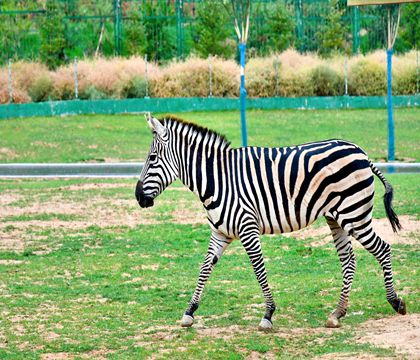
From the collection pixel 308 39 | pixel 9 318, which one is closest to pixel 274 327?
pixel 9 318

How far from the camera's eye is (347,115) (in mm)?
33562

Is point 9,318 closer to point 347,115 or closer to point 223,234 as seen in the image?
point 223,234

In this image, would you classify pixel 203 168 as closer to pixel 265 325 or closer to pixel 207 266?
pixel 207 266

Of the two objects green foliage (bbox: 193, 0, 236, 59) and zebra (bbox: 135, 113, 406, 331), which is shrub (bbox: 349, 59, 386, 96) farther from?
zebra (bbox: 135, 113, 406, 331)

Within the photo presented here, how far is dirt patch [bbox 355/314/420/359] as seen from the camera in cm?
910

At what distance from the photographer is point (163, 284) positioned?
12.7m

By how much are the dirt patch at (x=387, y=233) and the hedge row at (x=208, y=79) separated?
2064 cm

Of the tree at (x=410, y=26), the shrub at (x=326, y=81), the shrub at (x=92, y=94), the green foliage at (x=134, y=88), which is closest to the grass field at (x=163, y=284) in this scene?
the shrub at (x=92, y=94)

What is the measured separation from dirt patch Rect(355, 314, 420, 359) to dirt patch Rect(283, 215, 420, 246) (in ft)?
12.8

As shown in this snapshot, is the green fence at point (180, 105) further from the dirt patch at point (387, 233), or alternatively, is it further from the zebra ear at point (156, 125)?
the zebra ear at point (156, 125)

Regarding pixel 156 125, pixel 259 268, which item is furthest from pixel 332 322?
pixel 156 125

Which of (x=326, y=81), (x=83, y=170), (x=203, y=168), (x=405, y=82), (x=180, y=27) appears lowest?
(x=83, y=170)

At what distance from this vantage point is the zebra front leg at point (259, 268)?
10250 millimetres

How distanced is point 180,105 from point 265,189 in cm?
2411
